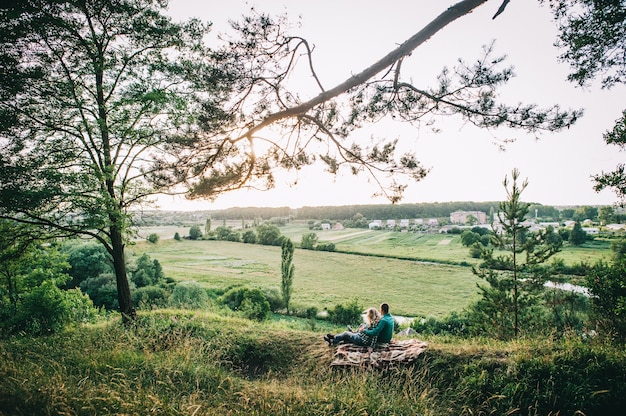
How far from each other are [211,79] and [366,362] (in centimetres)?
562

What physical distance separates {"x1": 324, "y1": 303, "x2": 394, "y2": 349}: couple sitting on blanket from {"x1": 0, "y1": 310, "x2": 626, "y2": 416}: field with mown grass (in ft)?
1.62

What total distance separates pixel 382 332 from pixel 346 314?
32.6 m

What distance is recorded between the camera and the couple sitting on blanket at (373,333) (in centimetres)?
602

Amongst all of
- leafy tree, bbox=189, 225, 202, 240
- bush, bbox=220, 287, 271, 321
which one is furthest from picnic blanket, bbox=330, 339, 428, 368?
leafy tree, bbox=189, 225, 202, 240

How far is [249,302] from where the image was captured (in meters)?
32.9

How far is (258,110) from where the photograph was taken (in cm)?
470

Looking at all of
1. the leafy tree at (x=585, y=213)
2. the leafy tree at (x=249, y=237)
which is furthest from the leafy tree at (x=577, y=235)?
the leafy tree at (x=249, y=237)

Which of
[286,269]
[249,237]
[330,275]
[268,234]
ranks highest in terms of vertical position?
[268,234]

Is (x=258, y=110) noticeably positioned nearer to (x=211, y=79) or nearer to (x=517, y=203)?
(x=211, y=79)

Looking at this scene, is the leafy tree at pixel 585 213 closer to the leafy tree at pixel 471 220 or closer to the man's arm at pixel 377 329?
the leafy tree at pixel 471 220

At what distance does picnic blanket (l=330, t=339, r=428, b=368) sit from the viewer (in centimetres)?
533

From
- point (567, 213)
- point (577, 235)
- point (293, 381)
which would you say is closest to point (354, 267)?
point (577, 235)

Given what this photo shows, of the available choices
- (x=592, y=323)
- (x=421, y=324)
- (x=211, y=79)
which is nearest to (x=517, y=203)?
(x=592, y=323)

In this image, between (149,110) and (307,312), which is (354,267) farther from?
(149,110)
